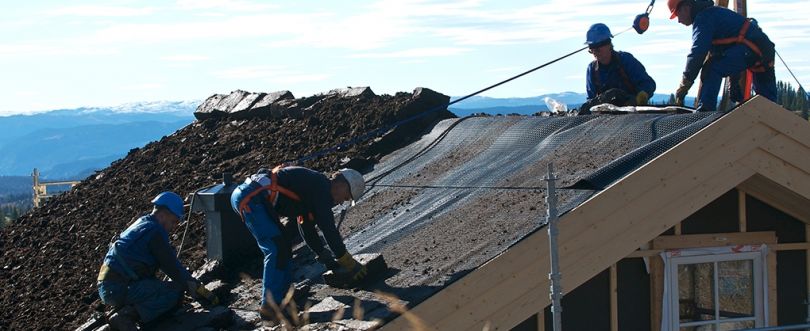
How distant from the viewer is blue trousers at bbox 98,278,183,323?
8352mm

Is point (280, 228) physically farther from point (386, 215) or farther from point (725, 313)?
point (725, 313)

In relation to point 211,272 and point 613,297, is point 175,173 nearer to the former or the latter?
point 211,272

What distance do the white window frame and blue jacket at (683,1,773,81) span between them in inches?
86.4

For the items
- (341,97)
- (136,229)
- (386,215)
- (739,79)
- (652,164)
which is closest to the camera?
(652,164)

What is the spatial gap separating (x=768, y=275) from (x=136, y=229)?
505cm

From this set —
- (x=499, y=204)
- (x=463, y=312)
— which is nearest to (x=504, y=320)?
(x=463, y=312)

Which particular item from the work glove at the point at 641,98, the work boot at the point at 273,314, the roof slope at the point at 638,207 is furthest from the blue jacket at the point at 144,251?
the work glove at the point at 641,98

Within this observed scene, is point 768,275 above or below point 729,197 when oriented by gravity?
below

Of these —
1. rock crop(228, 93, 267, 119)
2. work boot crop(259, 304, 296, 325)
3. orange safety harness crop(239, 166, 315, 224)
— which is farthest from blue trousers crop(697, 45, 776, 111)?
rock crop(228, 93, 267, 119)

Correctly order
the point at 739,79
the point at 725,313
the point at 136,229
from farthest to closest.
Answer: the point at 739,79, the point at 725,313, the point at 136,229

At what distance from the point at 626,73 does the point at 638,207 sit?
3.79 meters

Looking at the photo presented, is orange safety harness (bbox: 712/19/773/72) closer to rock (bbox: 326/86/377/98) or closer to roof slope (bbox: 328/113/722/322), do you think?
roof slope (bbox: 328/113/722/322)

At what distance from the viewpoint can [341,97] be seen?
15414 millimetres

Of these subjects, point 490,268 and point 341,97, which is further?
point 341,97
